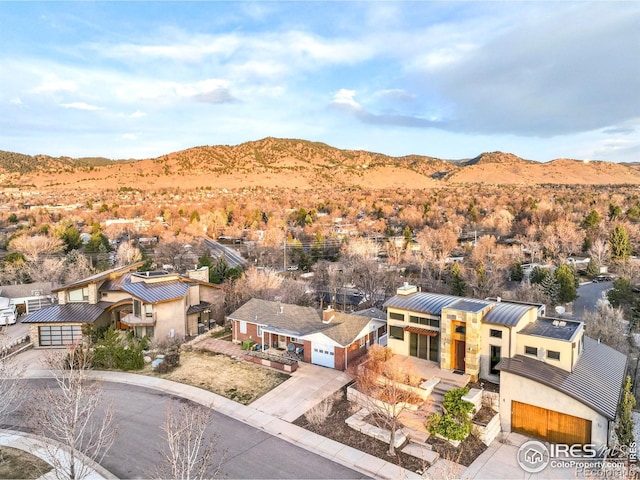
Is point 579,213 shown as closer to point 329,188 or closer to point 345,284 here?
point 345,284

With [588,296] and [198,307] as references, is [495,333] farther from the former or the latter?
[588,296]

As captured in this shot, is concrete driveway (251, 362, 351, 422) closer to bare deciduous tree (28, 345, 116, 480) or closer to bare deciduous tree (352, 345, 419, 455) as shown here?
bare deciduous tree (352, 345, 419, 455)

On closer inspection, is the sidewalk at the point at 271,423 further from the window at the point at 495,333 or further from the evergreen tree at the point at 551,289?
the evergreen tree at the point at 551,289

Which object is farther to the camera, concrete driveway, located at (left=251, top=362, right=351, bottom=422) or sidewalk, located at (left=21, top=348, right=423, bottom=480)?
concrete driveway, located at (left=251, top=362, right=351, bottom=422)

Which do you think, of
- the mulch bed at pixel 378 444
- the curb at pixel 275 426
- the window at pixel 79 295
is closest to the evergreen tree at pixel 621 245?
the mulch bed at pixel 378 444

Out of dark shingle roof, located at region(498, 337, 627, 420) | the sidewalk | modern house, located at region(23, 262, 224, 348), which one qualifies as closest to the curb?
the sidewalk

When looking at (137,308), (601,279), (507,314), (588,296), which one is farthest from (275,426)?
(601,279)

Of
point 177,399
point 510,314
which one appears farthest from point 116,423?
point 510,314
